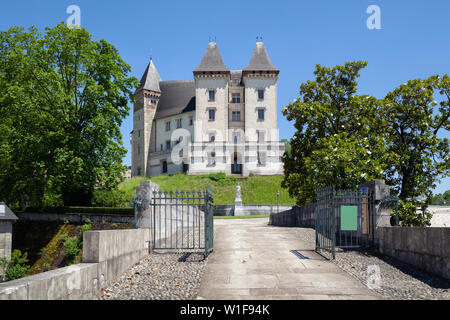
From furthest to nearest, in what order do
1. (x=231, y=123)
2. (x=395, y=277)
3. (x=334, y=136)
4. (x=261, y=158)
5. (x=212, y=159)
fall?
1. (x=231, y=123)
2. (x=212, y=159)
3. (x=261, y=158)
4. (x=334, y=136)
5. (x=395, y=277)

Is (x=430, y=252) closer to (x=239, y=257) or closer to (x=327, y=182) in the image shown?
(x=239, y=257)

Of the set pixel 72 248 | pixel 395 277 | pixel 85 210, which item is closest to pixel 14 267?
pixel 72 248

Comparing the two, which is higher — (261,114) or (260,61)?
(260,61)

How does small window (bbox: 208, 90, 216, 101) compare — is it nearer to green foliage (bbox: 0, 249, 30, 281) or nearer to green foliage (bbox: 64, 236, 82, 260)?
green foliage (bbox: 0, 249, 30, 281)

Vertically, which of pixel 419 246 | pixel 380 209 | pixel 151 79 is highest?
pixel 151 79

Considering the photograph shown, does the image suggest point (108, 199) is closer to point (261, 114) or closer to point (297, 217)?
point (297, 217)

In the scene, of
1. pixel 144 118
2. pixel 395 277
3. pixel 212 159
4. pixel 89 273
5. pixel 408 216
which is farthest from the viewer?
pixel 144 118

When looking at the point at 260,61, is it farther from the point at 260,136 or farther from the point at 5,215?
the point at 5,215

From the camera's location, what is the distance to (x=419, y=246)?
8766 millimetres

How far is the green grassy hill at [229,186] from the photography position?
5125 centimetres

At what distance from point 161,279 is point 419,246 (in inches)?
218

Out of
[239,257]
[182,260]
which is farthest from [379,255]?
[182,260]

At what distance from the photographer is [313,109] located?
20922 mm

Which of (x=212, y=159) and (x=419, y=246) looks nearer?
(x=419, y=246)
